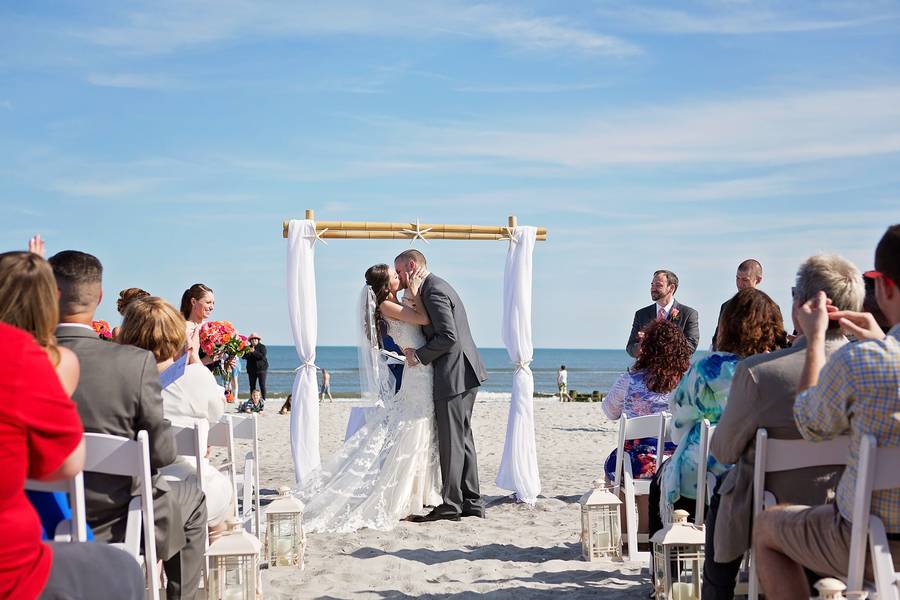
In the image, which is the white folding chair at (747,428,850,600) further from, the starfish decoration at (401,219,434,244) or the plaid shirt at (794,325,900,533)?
the starfish decoration at (401,219,434,244)

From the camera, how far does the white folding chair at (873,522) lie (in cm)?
293

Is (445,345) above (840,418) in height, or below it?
above

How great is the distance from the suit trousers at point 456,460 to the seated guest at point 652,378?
1.67 metres

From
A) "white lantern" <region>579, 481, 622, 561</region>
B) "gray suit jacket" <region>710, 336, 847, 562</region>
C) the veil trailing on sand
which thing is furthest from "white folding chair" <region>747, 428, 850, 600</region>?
the veil trailing on sand

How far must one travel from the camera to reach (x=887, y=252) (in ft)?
10.1

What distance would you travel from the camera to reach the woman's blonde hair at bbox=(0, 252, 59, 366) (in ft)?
9.32

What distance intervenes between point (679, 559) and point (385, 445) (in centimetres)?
352

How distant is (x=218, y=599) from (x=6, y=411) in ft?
7.51

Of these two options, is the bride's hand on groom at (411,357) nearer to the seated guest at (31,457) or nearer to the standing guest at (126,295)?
the standing guest at (126,295)

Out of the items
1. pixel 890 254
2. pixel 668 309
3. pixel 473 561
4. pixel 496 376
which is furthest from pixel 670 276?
pixel 496 376

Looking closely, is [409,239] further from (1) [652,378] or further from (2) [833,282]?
(2) [833,282]

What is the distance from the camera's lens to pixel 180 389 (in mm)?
5039

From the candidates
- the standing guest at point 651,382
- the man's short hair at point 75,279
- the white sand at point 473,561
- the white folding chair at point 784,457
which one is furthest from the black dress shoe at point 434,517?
the man's short hair at point 75,279

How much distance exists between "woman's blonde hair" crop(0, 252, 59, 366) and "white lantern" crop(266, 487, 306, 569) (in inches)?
122
